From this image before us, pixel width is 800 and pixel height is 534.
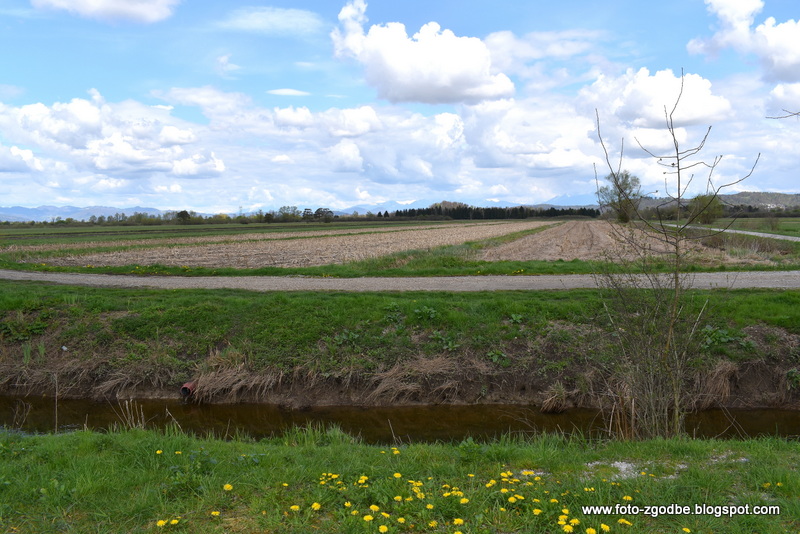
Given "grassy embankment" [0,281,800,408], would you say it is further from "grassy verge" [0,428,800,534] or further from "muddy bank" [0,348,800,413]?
"grassy verge" [0,428,800,534]

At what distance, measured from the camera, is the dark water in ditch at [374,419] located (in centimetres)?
1138

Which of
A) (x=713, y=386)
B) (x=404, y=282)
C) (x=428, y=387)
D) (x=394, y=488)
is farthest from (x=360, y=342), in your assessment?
(x=394, y=488)

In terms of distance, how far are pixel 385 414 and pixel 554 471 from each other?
23.3 ft

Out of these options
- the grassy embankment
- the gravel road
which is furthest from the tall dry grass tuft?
the gravel road

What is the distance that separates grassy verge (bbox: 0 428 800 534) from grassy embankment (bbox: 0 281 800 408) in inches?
256

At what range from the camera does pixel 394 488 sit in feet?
18.1

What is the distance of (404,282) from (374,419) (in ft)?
29.5

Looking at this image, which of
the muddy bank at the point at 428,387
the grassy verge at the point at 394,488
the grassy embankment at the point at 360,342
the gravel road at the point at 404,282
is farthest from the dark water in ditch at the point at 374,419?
the gravel road at the point at 404,282

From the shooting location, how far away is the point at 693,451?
268 inches

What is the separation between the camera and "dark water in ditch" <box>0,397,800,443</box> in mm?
11375

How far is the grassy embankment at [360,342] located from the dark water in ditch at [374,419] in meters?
0.58

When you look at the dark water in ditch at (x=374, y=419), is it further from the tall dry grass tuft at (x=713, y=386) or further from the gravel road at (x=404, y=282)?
the gravel road at (x=404, y=282)

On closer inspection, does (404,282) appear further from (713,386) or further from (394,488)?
(394,488)

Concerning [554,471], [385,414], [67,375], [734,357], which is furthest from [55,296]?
[734,357]
